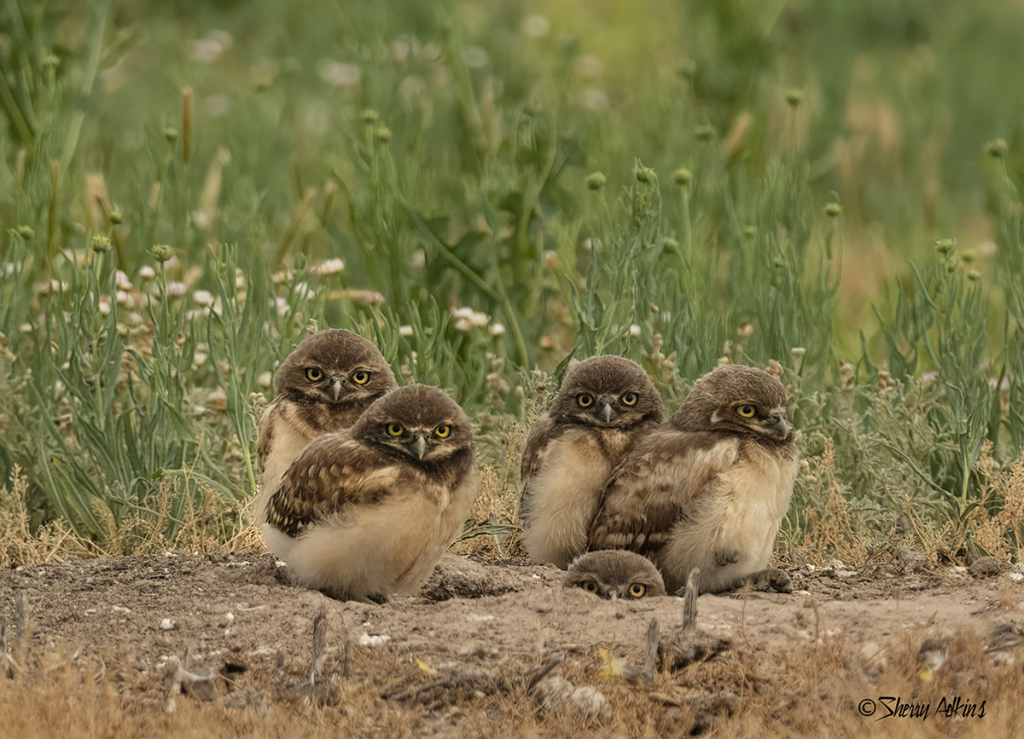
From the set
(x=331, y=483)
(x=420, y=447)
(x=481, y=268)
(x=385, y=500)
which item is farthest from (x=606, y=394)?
(x=481, y=268)

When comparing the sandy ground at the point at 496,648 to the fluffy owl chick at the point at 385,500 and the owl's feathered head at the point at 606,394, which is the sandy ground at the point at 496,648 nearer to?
the fluffy owl chick at the point at 385,500

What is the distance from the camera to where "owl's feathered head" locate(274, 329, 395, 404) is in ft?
21.7

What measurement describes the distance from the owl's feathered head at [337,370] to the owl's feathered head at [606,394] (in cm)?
83

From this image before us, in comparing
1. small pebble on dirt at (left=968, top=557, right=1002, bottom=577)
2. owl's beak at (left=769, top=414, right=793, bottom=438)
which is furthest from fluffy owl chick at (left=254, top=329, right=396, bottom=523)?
small pebble on dirt at (left=968, top=557, right=1002, bottom=577)

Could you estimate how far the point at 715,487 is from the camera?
237 inches

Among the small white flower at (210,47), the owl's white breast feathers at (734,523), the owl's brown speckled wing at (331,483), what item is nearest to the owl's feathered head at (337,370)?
the owl's brown speckled wing at (331,483)

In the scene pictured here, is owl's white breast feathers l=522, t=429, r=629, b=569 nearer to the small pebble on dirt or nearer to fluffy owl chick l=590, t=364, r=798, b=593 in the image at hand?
fluffy owl chick l=590, t=364, r=798, b=593

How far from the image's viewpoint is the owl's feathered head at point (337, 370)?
662 cm

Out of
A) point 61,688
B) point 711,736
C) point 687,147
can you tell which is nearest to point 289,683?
point 61,688

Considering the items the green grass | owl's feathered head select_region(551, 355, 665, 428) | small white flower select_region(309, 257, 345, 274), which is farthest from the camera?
small white flower select_region(309, 257, 345, 274)

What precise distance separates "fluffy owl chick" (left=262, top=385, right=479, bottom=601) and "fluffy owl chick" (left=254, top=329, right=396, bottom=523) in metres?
0.67

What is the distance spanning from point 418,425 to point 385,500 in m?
0.32

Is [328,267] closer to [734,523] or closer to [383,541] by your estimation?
[383,541]

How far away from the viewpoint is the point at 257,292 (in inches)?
305
